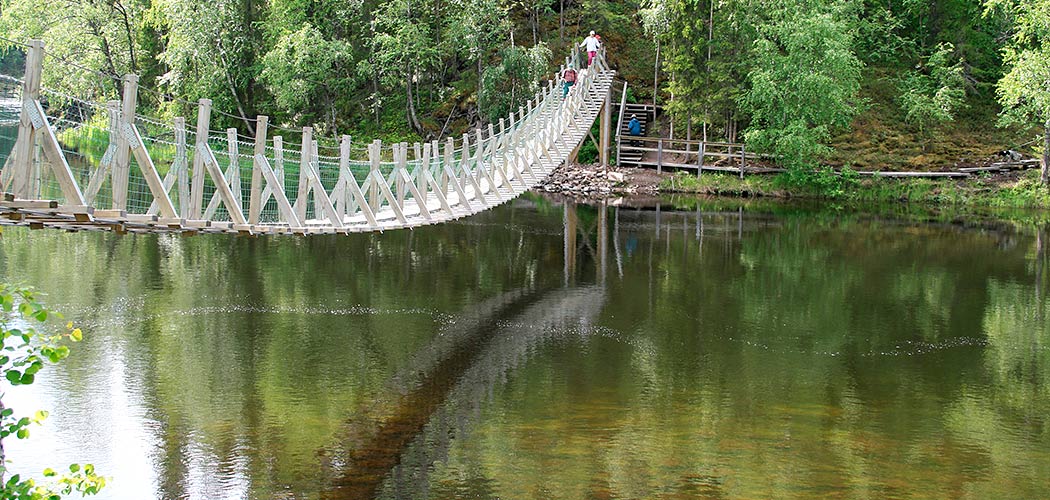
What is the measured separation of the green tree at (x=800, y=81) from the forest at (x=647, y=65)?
5 cm

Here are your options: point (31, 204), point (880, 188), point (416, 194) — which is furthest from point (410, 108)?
point (31, 204)

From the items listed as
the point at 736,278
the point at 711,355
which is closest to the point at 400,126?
the point at 736,278

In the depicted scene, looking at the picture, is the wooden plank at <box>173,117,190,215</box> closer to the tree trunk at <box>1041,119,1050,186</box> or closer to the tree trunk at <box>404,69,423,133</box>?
the tree trunk at <box>404,69,423,133</box>

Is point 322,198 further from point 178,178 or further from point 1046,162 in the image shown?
point 1046,162

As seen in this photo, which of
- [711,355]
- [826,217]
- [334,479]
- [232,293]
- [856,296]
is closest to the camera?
[334,479]

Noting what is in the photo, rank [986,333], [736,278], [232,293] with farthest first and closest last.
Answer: [736,278] → [232,293] → [986,333]

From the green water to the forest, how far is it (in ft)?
27.6

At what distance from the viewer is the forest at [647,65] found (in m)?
25.7

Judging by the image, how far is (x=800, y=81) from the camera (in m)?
25.2

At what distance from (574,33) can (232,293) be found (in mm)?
21066

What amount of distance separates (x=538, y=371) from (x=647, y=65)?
2245 centimetres

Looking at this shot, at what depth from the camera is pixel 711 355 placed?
11.5m

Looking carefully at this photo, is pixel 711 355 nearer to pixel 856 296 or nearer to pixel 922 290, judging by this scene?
pixel 856 296

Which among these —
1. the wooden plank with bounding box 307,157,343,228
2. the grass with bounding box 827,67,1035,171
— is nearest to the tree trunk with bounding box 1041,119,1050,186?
the grass with bounding box 827,67,1035,171
